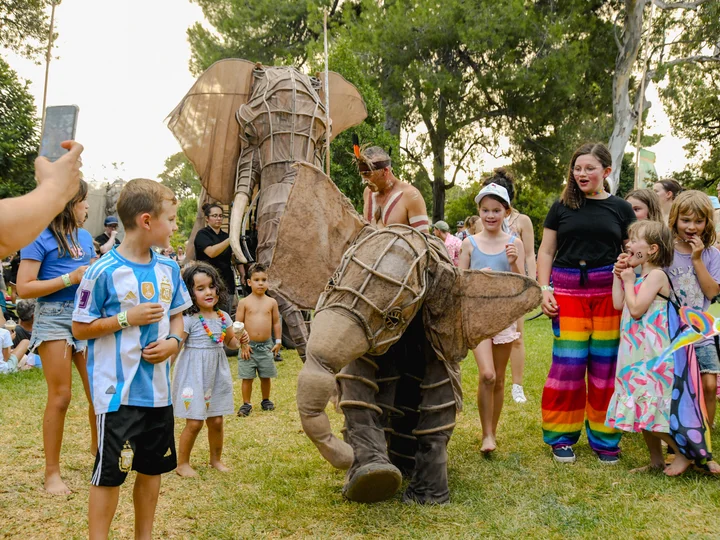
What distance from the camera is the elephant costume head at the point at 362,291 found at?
2660mm

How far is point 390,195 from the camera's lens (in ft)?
12.4

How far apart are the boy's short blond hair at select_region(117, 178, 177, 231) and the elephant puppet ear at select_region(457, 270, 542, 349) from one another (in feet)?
4.91

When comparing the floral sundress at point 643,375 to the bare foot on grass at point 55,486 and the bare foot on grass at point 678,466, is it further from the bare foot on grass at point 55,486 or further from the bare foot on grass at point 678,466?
the bare foot on grass at point 55,486

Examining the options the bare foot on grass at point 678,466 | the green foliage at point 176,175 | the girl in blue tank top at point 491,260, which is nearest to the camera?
the bare foot on grass at point 678,466

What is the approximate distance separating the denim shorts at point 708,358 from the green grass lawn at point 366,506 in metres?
0.68

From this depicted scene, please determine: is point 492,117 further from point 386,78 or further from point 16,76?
point 16,76

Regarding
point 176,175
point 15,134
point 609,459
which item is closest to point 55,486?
point 609,459

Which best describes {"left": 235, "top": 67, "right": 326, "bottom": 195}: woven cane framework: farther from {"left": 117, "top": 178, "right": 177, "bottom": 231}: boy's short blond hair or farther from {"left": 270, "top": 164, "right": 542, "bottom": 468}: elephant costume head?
{"left": 117, "top": 178, "right": 177, "bottom": 231}: boy's short blond hair

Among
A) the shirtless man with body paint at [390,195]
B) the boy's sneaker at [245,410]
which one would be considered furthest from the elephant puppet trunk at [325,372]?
the boy's sneaker at [245,410]

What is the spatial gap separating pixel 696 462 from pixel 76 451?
12.1 ft

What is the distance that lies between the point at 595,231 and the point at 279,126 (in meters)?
3.33

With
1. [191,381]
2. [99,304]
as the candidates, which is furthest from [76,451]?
[99,304]

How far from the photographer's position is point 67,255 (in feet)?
11.3

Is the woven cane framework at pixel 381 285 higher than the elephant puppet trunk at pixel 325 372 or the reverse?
higher
